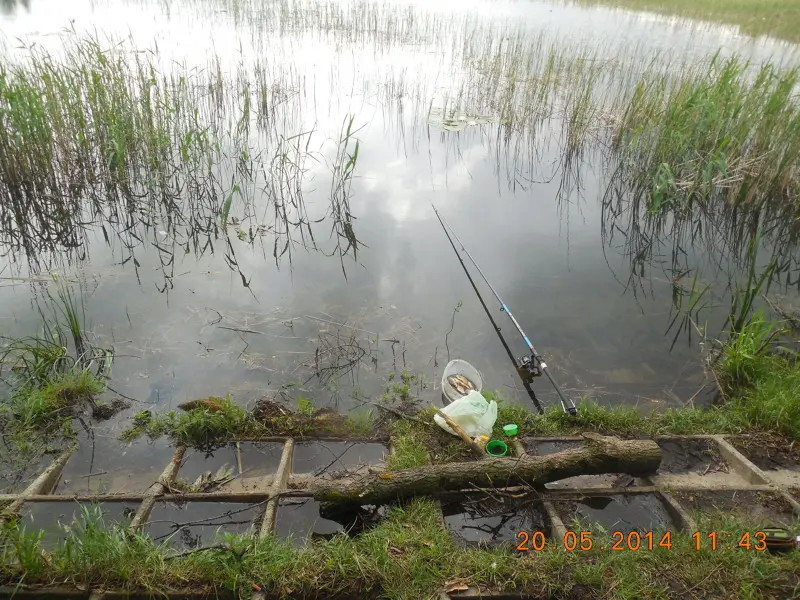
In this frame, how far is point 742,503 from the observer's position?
2.58m

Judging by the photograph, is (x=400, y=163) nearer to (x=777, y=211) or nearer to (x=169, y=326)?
(x=169, y=326)

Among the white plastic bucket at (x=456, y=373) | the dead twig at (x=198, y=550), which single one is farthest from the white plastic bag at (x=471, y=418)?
the dead twig at (x=198, y=550)

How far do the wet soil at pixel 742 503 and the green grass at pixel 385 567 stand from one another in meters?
0.28

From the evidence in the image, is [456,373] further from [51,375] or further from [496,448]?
[51,375]

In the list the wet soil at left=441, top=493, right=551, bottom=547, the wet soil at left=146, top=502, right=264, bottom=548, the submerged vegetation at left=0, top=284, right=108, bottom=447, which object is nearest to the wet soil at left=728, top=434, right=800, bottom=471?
the wet soil at left=441, top=493, right=551, bottom=547

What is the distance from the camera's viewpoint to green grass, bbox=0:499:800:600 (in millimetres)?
2037

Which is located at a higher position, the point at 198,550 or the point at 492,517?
the point at 198,550

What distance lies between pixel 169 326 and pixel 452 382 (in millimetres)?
2191

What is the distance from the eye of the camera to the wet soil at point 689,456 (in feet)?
9.33

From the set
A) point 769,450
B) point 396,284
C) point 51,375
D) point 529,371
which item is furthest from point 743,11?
point 51,375

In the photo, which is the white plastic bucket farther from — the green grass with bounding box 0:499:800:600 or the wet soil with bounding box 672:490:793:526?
the wet soil with bounding box 672:490:793:526

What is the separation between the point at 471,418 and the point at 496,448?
0.21 m

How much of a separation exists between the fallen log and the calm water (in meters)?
0.96

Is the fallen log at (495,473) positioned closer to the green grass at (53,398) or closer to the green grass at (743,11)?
the green grass at (53,398)
